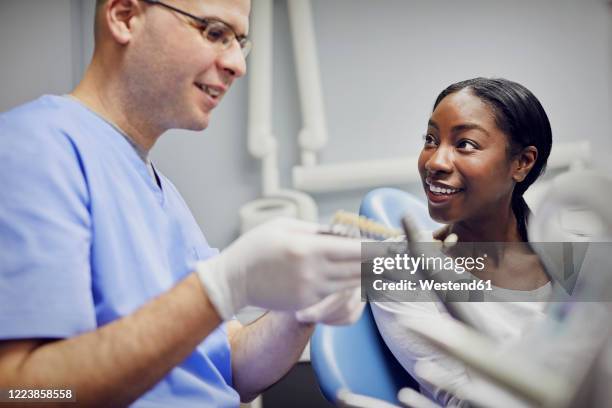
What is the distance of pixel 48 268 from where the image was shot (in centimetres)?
53

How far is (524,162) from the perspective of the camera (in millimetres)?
866

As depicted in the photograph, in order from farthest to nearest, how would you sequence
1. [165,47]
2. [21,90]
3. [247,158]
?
[247,158] → [21,90] → [165,47]

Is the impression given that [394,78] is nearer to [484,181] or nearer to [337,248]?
[484,181]

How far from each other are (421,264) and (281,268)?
8.3 inches

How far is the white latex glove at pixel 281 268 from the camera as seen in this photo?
0.51 meters

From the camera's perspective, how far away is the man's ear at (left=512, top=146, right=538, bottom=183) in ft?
2.82

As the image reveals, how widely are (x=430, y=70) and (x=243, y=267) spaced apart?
0.89 meters

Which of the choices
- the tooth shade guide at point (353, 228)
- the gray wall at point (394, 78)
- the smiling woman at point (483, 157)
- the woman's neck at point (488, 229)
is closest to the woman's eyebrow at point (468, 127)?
the smiling woman at point (483, 157)

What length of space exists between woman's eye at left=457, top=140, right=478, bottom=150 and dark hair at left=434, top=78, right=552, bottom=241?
53 mm

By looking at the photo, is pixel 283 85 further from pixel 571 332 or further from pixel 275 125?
pixel 571 332

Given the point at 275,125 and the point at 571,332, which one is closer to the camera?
the point at 571,332

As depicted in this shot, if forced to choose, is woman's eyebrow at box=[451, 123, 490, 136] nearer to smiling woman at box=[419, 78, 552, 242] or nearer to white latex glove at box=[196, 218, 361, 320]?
smiling woman at box=[419, 78, 552, 242]

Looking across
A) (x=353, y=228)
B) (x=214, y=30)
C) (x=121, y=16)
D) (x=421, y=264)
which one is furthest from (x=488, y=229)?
(x=121, y=16)

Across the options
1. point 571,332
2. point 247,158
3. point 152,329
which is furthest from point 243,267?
point 247,158
